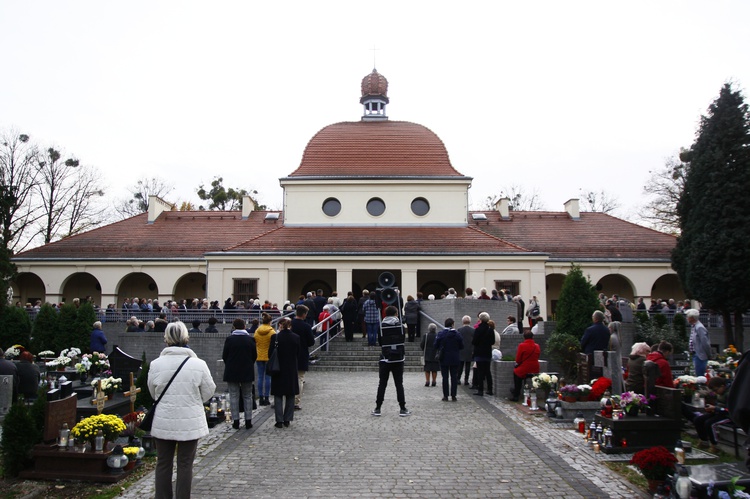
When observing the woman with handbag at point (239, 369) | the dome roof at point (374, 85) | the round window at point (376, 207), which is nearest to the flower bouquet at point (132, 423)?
the woman with handbag at point (239, 369)

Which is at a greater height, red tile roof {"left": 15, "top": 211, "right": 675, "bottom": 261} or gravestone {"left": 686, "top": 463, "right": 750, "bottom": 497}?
red tile roof {"left": 15, "top": 211, "right": 675, "bottom": 261}

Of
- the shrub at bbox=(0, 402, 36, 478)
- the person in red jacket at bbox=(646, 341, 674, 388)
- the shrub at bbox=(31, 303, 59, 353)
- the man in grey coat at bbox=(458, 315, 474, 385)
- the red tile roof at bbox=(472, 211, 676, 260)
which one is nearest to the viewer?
the shrub at bbox=(0, 402, 36, 478)

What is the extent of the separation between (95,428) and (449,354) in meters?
7.72

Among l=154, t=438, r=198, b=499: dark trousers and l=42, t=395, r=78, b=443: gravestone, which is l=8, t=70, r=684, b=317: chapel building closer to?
l=42, t=395, r=78, b=443: gravestone

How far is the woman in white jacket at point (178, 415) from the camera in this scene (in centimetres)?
616

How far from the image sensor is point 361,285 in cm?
3284

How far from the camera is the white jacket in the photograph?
6.15m

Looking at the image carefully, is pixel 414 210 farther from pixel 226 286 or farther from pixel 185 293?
pixel 185 293

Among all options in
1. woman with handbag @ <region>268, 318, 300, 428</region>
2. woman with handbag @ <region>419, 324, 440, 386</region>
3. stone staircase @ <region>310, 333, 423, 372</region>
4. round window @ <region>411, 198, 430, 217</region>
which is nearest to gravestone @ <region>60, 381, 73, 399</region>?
woman with handbag @ <region>268, 318, 300, 428</region>

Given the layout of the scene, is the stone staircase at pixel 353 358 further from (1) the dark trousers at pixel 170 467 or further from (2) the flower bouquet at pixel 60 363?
(1) the dark trousers at pixel 170 467

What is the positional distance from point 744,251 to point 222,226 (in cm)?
2676

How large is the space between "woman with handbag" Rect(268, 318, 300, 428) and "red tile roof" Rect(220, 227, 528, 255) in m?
18.1

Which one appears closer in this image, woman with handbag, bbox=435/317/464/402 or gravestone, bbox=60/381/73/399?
gravestone, bbox=60/381/73/399

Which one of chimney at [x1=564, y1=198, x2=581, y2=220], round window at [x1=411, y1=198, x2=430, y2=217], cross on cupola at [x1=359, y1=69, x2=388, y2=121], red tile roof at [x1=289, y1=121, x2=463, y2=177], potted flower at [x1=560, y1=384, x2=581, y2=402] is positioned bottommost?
potted flower at [x1=560, y1=384, x2=581, y2=402]
